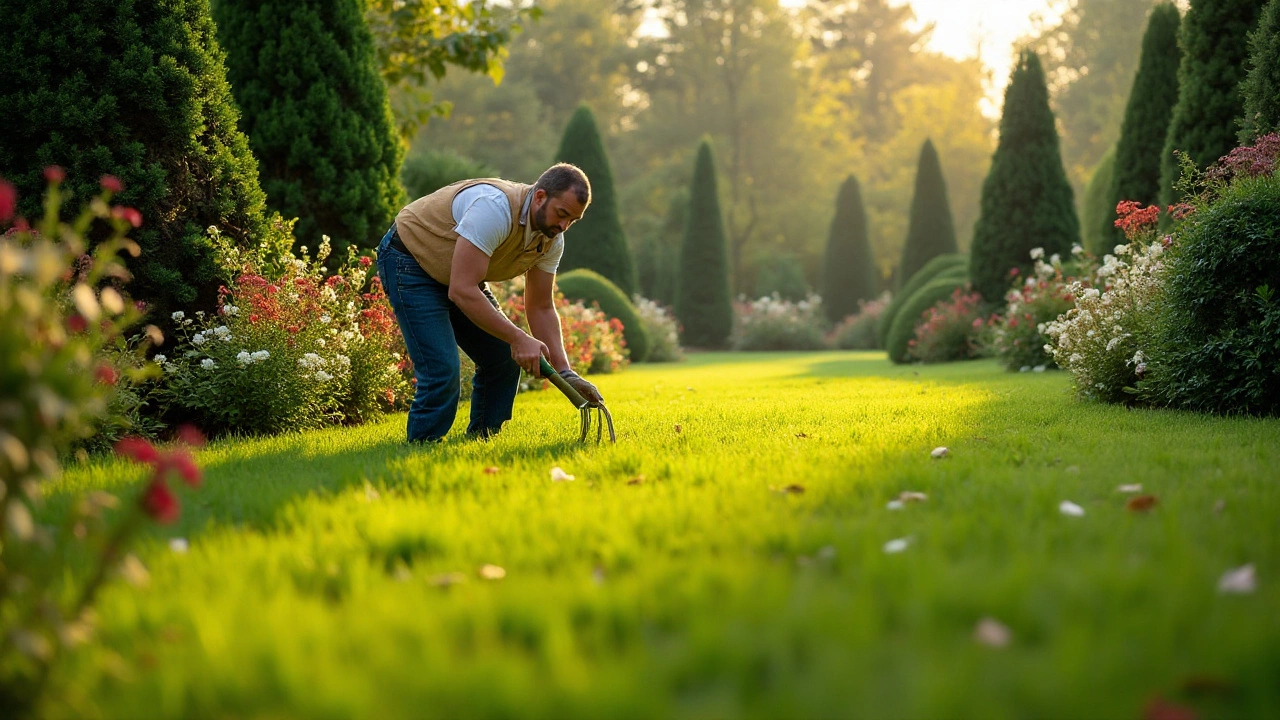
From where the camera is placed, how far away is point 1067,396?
21.8 feet

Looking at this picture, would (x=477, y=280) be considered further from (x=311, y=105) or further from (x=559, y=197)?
(x=311, y=105)

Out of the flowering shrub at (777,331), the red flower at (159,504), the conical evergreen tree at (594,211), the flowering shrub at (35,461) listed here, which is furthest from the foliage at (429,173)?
the red flower at (159,504)

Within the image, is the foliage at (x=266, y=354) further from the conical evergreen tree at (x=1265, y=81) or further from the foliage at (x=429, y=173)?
the foliage at (x=429, y=173)

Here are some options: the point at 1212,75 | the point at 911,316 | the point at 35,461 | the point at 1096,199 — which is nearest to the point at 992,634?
the point at 35,461

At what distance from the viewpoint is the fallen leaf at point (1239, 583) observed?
1884mm

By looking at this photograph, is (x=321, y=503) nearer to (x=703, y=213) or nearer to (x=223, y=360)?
(x=223, y=360)

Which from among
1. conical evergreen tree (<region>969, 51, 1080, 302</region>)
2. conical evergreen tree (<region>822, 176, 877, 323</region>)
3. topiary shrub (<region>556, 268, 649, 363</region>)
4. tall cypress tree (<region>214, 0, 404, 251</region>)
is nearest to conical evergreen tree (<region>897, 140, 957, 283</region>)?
conical evergreen tree (<region>822, 176, 877, 323</region>)

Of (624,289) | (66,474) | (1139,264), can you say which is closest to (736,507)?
(66,474)

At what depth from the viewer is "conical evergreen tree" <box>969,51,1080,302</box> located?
13945mm

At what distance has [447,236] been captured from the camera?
14.8 feet

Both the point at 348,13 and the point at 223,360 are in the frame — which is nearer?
the point at 223,360

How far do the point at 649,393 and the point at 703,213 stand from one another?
1623 centimetres

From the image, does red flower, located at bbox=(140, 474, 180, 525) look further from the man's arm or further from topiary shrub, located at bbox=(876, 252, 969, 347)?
topiary shrub, located at bbox=(876, 252, 969, 347)

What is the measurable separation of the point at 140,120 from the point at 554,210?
2.79 m
